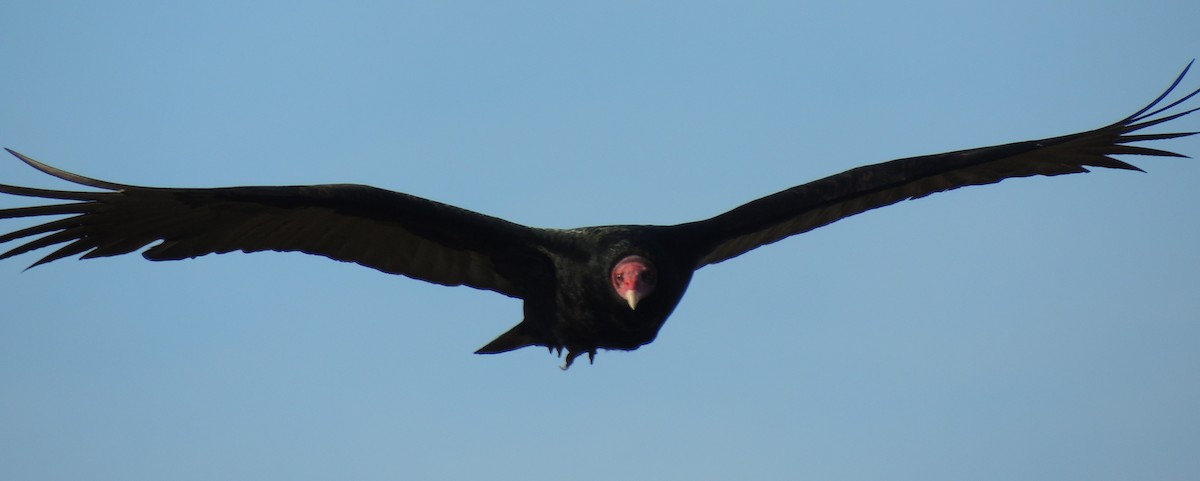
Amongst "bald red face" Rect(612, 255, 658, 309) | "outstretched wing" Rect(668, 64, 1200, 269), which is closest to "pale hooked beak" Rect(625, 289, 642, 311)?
"bald red face" Rect(612, 255, 658, 309)

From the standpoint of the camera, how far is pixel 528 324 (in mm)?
9625

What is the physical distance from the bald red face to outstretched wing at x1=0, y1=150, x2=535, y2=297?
0.79 meters

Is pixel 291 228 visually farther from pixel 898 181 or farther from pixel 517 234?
pixel 898 181

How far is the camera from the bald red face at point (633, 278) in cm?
843

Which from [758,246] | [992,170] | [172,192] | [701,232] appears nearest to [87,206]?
[172,192]

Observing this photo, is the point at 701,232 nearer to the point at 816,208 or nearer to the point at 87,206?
the point at 816,208

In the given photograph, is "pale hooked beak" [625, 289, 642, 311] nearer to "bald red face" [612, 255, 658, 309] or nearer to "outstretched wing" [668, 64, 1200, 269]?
"bald red face" [612, 255, 658, 309]

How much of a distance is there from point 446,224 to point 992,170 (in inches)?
149

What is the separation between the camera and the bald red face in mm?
8430

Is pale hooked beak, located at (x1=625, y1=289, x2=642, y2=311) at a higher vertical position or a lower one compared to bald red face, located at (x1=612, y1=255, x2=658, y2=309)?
lower

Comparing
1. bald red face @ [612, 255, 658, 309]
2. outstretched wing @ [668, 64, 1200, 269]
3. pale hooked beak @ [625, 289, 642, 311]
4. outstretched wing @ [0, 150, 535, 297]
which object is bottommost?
pale hooked beak @ [625, 289, 642, 311]

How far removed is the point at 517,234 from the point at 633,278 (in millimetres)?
986

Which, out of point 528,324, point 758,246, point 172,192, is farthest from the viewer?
point 758,246

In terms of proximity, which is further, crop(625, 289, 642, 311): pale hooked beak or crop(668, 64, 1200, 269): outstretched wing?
crop(668, 64, 1200, 269): outstretched wing
